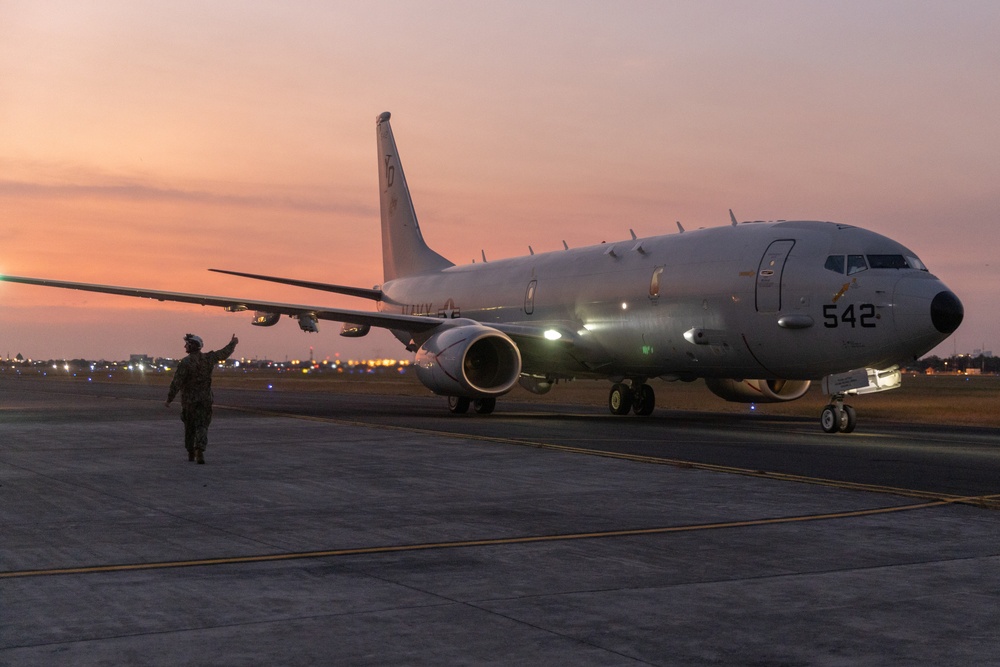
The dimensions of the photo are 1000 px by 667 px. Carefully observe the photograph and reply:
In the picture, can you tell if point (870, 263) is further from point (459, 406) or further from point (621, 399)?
point (459, 406)

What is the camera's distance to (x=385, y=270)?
139ft

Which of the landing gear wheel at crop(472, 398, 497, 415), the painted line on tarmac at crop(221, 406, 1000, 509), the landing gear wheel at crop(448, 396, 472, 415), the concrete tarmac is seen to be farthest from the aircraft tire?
the landing gear wheel at crop(448, 396, 472, 415)

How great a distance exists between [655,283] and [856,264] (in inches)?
199

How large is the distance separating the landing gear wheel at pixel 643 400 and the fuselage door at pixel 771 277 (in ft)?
22.5

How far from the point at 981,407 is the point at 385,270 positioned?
2092cm

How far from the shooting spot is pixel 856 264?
70.3 feet

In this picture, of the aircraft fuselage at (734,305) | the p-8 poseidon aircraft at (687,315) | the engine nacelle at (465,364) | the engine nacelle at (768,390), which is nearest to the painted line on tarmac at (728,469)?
the engine nacelle at (465,364)

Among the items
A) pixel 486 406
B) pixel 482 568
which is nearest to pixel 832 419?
pixel 486 406

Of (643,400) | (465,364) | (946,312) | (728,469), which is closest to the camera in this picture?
(728,469)

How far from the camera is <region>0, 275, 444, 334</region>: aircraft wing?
29.2m

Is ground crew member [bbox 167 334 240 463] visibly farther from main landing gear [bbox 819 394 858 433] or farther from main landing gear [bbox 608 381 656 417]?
main landing gear [bbox 608 381 656 417]

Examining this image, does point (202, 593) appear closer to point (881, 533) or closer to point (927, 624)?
point (927, 624)

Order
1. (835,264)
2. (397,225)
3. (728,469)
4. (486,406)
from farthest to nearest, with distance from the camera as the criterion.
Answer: (397,225), (486,406), (835,264), (728,469)

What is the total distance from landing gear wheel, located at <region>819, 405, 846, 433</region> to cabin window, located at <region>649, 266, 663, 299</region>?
16.7 ft
